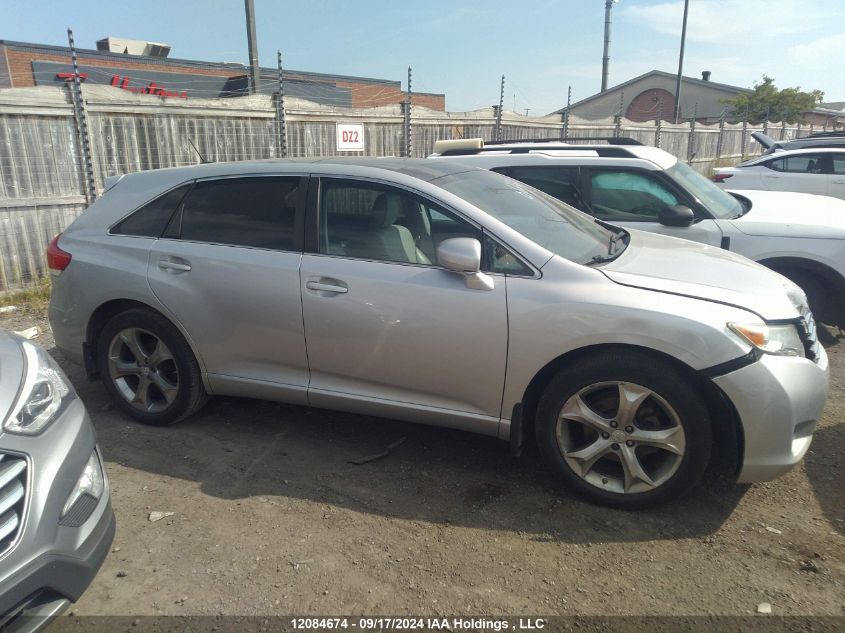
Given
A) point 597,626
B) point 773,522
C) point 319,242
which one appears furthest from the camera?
point 319,242

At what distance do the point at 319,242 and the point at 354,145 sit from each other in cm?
721

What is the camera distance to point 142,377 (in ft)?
13.5

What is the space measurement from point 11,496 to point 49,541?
0.18 metres

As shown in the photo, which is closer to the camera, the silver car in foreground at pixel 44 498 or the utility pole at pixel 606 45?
the silver car in foreground at pixel 44 498

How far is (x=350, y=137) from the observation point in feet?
33.7

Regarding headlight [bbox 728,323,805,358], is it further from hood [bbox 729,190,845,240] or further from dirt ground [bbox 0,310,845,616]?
hood [bbox 729,190,845,240]

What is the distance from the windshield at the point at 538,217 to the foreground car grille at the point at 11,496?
2.42m

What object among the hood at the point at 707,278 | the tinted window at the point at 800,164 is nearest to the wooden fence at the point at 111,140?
the hood at the point at 707,278

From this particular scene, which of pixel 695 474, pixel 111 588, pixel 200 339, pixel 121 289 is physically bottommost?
pixel 111 588

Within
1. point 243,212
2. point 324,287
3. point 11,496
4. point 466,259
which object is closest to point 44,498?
point 11,496

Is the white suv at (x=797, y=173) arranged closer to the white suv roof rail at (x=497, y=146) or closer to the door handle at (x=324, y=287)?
the white suv roof rail at (x=497, y=146)

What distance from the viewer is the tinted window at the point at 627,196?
556cm

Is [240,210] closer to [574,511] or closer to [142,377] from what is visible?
[142,377]

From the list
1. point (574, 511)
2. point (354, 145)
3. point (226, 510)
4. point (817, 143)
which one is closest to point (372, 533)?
point (226, 510)
